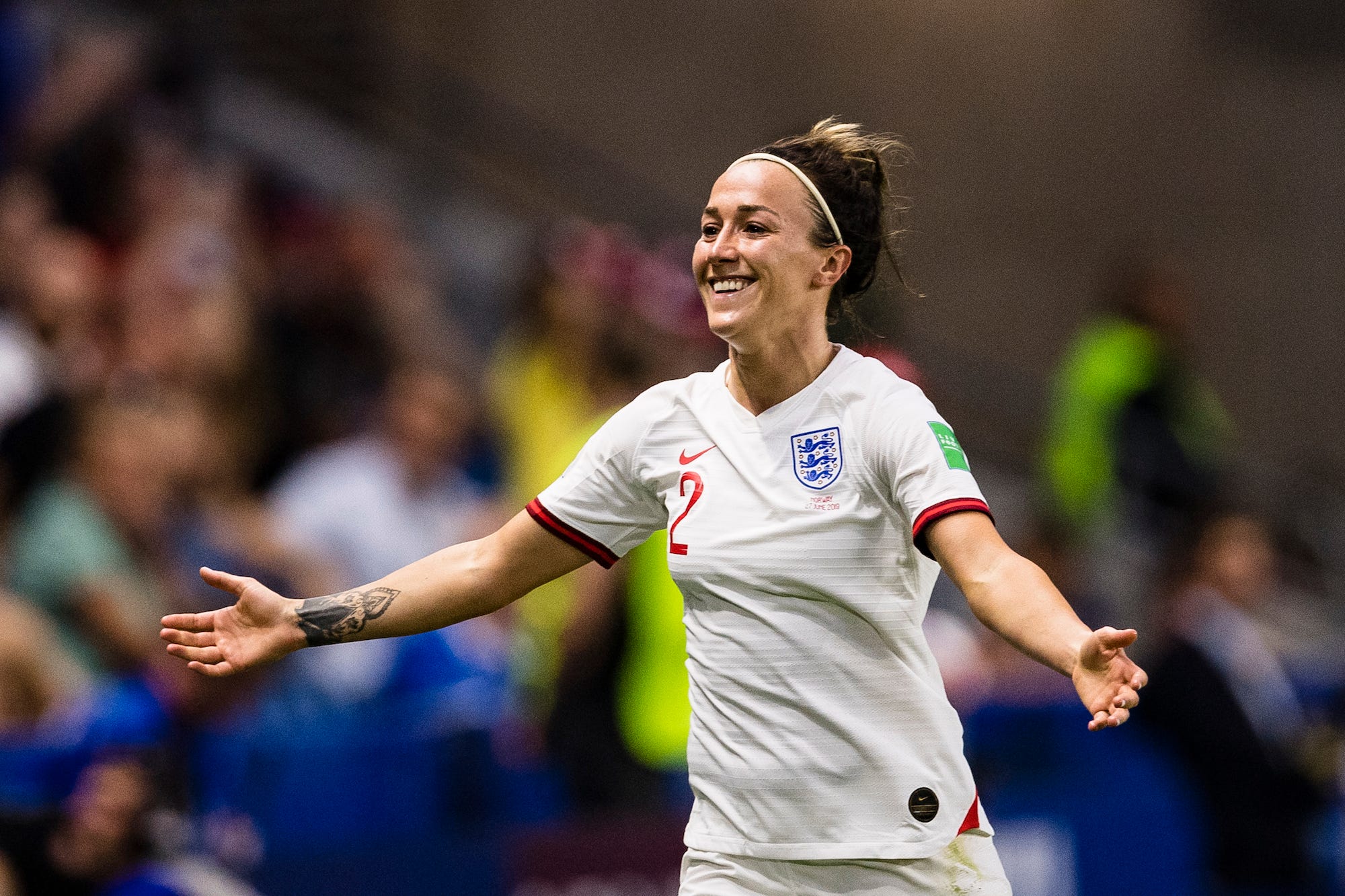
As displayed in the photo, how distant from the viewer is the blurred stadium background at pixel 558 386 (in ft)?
20.0

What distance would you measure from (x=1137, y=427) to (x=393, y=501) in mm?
4541

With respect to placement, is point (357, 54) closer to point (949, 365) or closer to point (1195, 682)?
point (949, 365)

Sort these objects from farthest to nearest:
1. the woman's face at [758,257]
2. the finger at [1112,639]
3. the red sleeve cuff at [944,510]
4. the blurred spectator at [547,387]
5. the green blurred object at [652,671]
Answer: the blurred spectator at [547,387]
the green blurred object at [652,671]
the woman's face at [758,257]
the red sleeve cuff at [944,510]
the finger at [1112,639]

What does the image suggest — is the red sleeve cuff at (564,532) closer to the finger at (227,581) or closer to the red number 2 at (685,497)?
the red number 2 at (685,497)

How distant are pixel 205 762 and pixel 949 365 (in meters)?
9.74

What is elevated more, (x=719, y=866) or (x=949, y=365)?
(x=949, y=365)

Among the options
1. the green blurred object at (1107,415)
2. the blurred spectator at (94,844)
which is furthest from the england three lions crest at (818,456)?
the green blurred object at (1107,415)

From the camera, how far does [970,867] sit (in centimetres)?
350

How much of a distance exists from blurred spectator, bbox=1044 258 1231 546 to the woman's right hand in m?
6.63

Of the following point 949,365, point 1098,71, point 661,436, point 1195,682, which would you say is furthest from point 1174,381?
point 661,436

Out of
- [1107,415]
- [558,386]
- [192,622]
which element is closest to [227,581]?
[192,622]

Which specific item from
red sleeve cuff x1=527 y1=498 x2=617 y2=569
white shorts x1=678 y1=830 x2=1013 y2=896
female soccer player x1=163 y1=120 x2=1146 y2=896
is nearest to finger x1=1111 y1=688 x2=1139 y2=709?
female soccer player x1=163 y1=120 x2=1146 y2=896

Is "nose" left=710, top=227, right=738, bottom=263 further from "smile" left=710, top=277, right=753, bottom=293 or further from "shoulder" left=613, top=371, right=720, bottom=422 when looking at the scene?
"shoulder" left=613, top=371, right=720, bottom=422

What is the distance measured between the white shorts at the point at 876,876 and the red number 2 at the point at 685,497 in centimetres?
66
